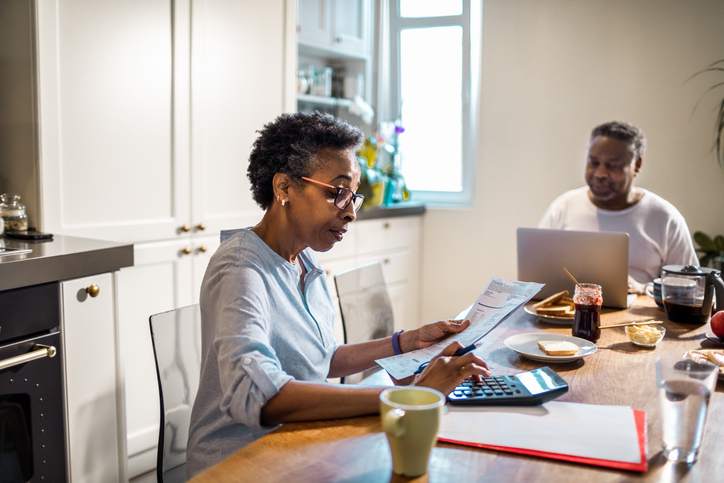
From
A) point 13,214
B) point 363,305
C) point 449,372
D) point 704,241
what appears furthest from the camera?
point 704,241

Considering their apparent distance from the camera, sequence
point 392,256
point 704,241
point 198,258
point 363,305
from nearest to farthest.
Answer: point 363,305 < point 198,258 < point 704,241 < point 392,256

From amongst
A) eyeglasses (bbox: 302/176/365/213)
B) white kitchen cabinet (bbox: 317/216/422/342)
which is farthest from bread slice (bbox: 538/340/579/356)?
white kitchen cabinet (bbox: 317/216/422/342)

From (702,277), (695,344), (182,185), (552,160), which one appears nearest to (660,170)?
(552,160)

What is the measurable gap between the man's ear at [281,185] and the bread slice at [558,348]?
0.67 m

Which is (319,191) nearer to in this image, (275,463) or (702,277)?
(275,463)

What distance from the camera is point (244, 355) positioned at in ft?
3.68

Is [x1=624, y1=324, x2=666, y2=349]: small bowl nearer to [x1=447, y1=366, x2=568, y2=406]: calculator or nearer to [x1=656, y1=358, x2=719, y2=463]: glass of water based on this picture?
[x1=447, y1=366, x2=568, y2=406]: calculator

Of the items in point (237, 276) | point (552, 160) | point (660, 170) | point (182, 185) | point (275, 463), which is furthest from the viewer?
point (552, 160)

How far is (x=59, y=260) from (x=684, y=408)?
1.49m

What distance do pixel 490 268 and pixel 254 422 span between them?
3.15m

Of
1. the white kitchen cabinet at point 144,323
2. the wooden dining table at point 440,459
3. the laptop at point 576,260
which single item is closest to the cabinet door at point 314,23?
the white kitchen cabinet at point 144,323

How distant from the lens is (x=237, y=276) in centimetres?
125

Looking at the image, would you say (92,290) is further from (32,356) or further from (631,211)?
(631,211)

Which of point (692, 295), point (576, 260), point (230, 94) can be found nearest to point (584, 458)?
point (692, 295)
